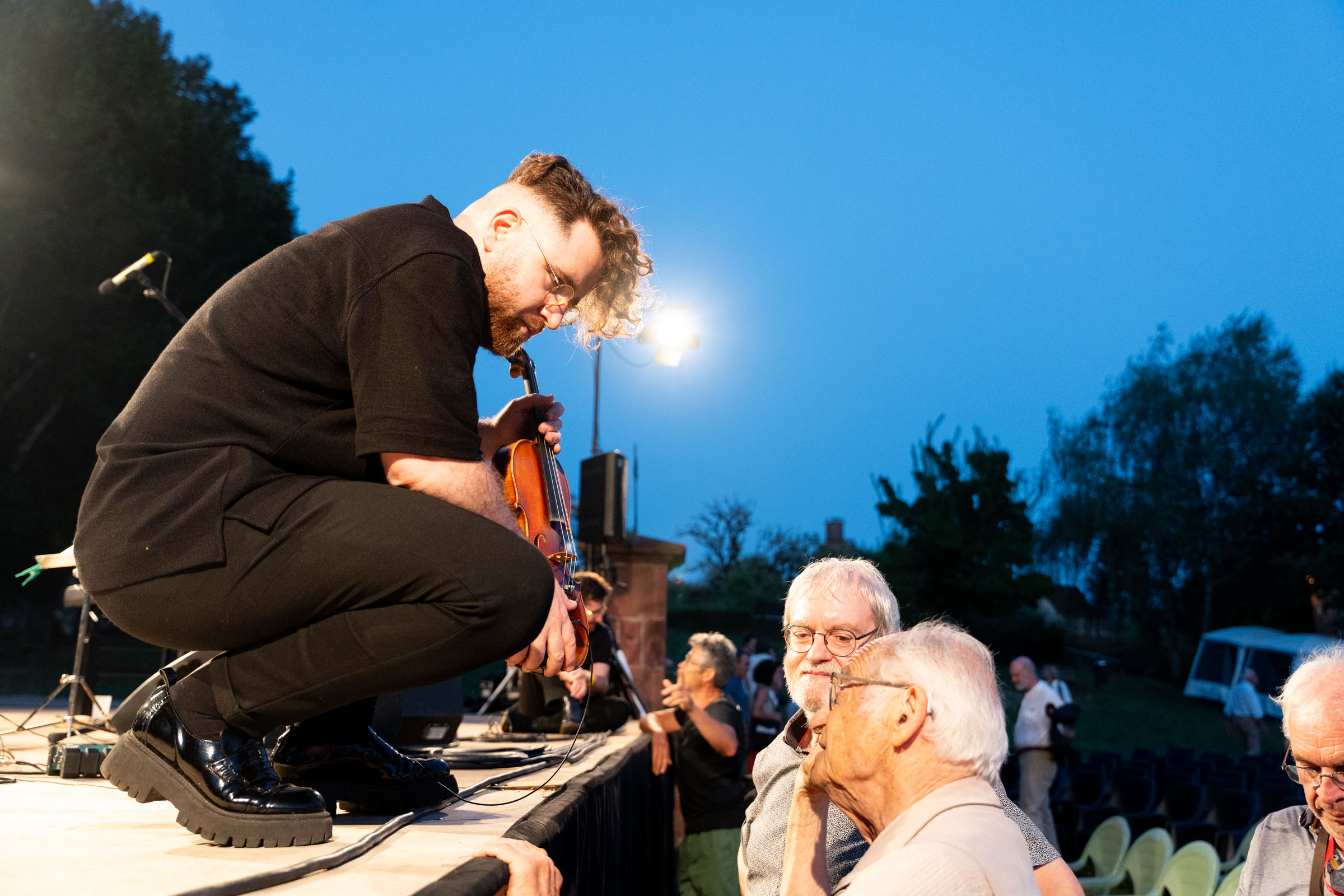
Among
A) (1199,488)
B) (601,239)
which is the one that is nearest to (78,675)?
(601,239)

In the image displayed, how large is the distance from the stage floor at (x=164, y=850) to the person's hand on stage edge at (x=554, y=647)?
0.38 meters

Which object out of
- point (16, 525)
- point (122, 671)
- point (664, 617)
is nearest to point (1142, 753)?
point (664, 617)

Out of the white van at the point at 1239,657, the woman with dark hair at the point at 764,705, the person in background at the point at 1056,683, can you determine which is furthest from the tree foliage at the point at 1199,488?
the woman with dark hair at the point at 764,705

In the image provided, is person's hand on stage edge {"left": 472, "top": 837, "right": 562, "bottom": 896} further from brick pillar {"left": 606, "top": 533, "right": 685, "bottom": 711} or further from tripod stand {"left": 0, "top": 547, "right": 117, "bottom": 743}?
brick pillar {"left": 606, "top": 533, "right": 685, "bottom": 711}

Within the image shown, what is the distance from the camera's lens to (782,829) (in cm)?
262

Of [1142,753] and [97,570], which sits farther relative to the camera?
[1142,753]

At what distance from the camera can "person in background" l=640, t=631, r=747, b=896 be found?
550 centimetres

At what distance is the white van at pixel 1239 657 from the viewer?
28672 mm

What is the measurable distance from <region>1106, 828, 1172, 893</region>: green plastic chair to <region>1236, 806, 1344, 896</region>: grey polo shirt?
Answer: 113 inches

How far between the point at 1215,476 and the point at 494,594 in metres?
39.7

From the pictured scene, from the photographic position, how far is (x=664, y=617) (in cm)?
1045

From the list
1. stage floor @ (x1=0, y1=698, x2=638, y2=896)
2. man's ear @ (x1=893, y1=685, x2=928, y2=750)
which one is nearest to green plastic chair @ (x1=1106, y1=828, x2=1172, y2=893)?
stage floor @ (x1=0, y1=698, x2=638, y2=896)

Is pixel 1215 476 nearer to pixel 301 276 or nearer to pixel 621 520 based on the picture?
pixel 621 520

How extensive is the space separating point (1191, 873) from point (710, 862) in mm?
2288
